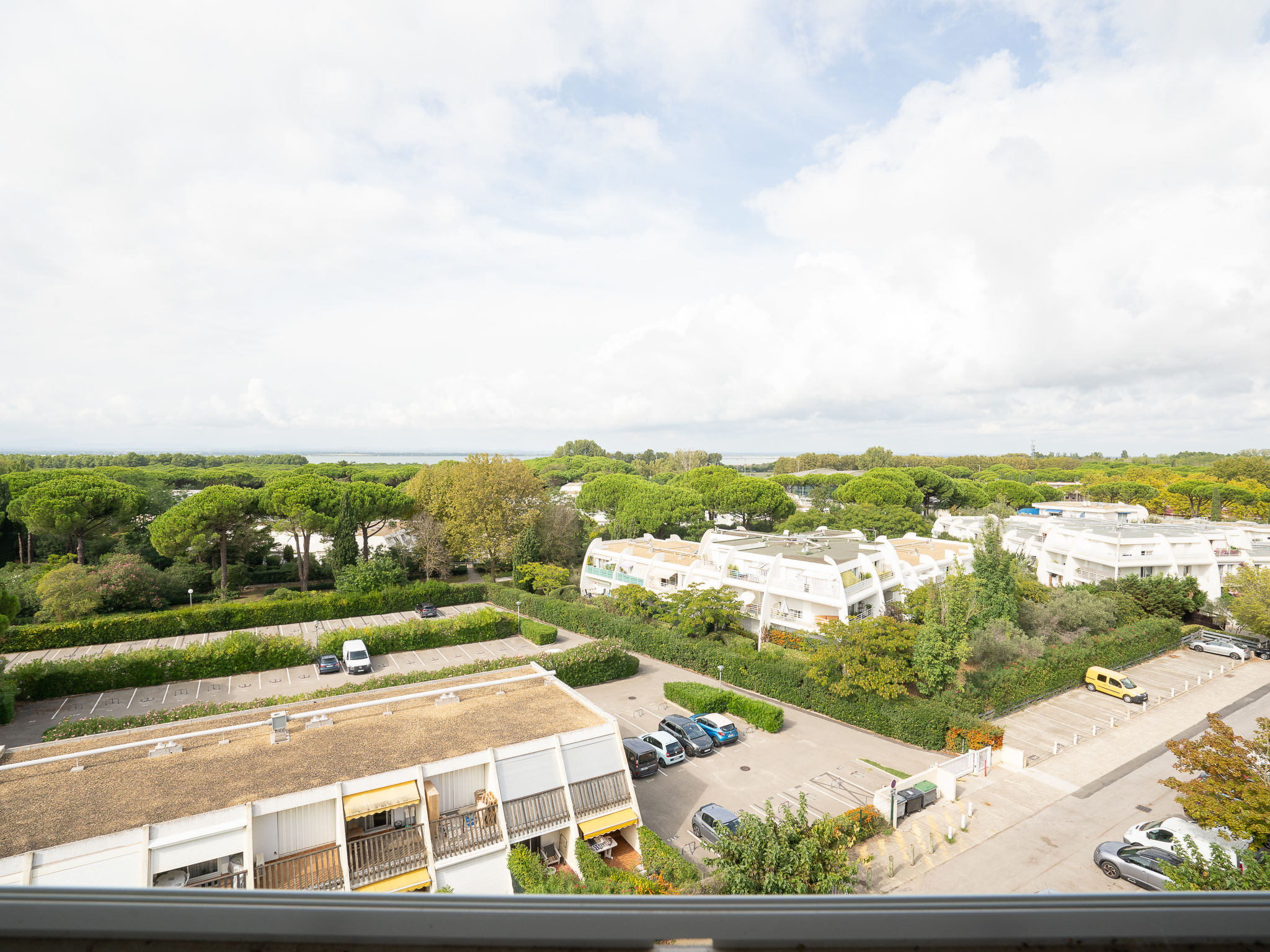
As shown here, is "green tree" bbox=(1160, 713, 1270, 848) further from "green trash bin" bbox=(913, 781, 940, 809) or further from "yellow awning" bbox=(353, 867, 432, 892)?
"yellow awning" bbox=(353, 867, 432, 892)

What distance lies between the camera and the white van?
22375 mm

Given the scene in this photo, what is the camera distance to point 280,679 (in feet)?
71.7

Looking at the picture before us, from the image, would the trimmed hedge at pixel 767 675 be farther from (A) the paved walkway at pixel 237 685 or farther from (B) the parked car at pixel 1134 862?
(B) the parked car at pixel 1134 862

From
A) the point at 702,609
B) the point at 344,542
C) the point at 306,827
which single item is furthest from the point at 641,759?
the point at 344,542

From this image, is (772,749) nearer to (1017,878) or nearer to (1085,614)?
(1017,878)

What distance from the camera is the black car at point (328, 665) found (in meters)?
22.3

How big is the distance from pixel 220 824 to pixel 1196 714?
2612 cm

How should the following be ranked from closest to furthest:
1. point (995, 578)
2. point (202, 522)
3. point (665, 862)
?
1. point (665, 862)
2. point (995, 578)
3. point (202, 522)

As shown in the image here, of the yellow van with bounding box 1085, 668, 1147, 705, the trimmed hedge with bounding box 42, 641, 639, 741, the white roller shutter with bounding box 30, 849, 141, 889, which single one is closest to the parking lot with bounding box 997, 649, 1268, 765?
the yellow van with bounding box 1085, 668, 1147, 705

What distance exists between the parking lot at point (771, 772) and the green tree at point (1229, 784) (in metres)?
5.65

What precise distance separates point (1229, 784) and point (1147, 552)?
903 inches

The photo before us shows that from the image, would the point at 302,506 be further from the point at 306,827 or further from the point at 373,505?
the point at 306,827

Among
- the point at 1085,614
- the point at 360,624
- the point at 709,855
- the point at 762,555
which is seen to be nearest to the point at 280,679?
the point at 360,624

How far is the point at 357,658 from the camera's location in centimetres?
2264
